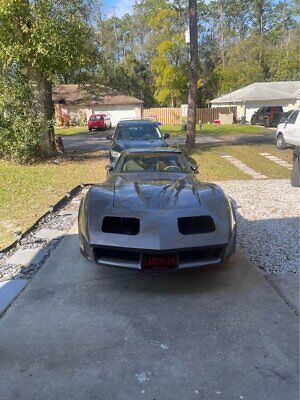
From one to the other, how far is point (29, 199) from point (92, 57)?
7697 millimetres

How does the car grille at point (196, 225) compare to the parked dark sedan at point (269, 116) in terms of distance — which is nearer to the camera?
the car grille at point (196, 225)

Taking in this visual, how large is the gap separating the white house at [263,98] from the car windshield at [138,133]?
25.6 metres

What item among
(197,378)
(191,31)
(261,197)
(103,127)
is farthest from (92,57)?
(103,127)

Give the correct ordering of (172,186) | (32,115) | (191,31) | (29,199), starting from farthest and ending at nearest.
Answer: (191,31) → (32,115) → (29,199) → (172,186)

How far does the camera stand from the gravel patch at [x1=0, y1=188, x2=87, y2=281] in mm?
4199

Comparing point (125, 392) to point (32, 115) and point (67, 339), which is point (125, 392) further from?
point (32, 115)

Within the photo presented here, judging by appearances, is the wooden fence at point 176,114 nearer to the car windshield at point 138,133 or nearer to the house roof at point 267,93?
the house roof at point 267,93

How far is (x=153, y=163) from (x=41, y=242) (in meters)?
1.97

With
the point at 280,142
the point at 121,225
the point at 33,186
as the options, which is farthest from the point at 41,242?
the point at 280,142

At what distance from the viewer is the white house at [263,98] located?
3450cm

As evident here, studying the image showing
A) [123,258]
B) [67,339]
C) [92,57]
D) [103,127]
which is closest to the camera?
[67,339]

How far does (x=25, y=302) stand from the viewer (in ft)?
11.4

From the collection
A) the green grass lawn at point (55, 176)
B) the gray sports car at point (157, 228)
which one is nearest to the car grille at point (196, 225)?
the gray sports car at point (157, 228)

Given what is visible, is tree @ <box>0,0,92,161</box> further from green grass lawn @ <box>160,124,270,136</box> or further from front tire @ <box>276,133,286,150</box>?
green grass lawn @ <box>160,124,270,136</box>
